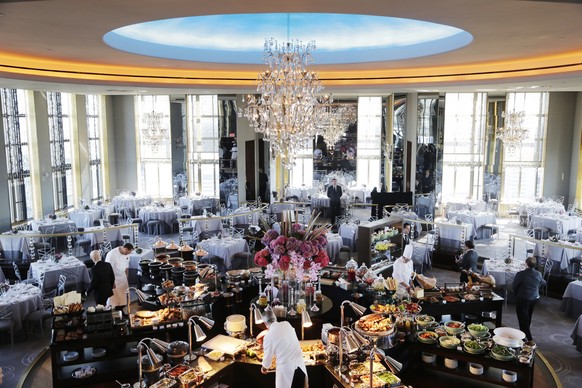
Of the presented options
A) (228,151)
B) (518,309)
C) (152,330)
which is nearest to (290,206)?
(228,151)

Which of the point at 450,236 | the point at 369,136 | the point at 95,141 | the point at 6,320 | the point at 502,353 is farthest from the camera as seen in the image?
the point at 369,136

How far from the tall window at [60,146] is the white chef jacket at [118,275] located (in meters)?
9.49

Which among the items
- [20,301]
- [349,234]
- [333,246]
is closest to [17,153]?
[20,301]

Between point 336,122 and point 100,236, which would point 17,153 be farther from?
point 336,122

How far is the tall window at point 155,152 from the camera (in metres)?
21.3

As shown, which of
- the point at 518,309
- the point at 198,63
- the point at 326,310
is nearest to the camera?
the point at 326,310

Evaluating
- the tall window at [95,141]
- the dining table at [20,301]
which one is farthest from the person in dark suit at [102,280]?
the tall window at [95,141]

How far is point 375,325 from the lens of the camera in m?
6.55

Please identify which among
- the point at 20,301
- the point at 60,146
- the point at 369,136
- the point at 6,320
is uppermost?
the point at 369,136

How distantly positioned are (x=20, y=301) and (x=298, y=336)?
16.9ft

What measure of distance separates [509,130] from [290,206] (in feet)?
27.7

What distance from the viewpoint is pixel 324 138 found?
19844mm

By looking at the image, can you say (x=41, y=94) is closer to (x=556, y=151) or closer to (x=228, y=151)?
(x=228, y=151)

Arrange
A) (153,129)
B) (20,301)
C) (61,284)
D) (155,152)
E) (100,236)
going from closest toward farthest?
(20,301) < (61,284) < (100,236) < (153,129) < (155,152)
